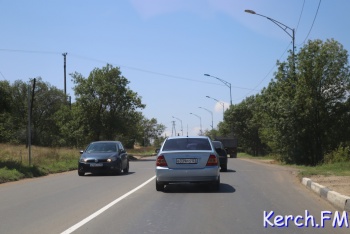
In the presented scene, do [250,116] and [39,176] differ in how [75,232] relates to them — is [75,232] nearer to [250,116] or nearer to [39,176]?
[39,176]

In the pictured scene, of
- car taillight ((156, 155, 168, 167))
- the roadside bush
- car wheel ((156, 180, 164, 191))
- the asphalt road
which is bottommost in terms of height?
the asphalt road

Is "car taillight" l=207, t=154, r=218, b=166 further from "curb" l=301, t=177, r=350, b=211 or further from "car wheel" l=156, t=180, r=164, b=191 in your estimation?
"curb" l=301, t=177, r=350, b=211

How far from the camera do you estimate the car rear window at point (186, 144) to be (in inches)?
518

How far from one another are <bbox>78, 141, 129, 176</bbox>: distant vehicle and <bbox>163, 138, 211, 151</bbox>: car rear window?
6.99 metres

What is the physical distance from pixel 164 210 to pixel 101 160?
1053 cm

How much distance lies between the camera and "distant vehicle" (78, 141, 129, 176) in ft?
64.4

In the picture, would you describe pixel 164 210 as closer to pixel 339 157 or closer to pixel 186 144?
pixel 186 144

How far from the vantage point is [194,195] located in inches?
479

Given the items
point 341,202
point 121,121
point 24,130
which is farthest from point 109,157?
point 24,130

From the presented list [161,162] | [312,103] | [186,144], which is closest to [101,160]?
[186,144]

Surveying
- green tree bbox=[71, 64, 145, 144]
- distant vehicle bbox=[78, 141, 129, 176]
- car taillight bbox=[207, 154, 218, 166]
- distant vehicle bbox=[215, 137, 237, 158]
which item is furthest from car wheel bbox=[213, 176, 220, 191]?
distant vehicle bbox=[215, 137, 237, 158]

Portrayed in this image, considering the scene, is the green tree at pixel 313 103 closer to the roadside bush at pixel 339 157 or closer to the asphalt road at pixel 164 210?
the roadside bush at pixel 339 157

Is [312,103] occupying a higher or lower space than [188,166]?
higher

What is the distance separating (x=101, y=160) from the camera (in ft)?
64.7
